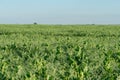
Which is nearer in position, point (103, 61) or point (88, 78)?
point (88, 78)

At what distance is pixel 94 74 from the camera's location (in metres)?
8.34

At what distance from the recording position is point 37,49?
12930 millimetres

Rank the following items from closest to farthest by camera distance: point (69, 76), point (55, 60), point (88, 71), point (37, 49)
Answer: point (69, 76) < point (88, 71) < point (55, 60) < point (37, 49)

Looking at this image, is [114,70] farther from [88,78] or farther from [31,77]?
[31,77]

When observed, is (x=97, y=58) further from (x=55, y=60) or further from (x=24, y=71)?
(x=24, y=71)

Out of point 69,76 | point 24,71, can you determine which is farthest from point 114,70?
point 24,71

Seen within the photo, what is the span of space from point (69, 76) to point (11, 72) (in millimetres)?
1307

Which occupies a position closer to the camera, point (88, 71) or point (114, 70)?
point (88, 71)

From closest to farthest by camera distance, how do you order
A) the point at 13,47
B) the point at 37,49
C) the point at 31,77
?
the point at 31,77 < the point at 37,49 < the point at 13,47

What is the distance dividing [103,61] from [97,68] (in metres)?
1.09

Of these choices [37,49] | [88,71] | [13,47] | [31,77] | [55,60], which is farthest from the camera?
[13,47]

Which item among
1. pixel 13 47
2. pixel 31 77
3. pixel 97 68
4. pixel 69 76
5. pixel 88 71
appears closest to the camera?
pixel 31 77

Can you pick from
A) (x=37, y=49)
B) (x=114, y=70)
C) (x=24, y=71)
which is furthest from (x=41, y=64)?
(x=37, y=49)

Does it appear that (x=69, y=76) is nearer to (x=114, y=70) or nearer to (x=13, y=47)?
(x=114, y=70)
